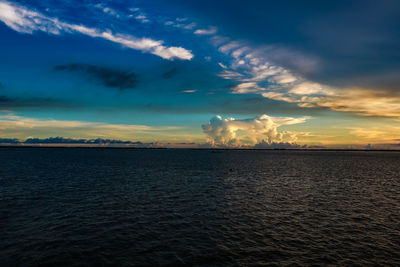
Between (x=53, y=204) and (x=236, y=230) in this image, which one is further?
(x=53, y=204)

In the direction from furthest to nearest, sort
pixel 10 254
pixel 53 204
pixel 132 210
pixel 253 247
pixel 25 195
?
pixel 25 195
pixel 53 204
pixel 132 210
pixel 253 247
pixel 10 254

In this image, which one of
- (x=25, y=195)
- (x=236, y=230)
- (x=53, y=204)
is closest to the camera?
(x=236, y=230)

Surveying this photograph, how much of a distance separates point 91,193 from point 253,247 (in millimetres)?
33614

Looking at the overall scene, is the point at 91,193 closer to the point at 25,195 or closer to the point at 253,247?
the point at 25,195

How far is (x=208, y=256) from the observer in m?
20.1

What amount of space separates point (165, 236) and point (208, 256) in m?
5.82

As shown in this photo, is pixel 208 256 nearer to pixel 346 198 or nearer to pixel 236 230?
pixel 236 230

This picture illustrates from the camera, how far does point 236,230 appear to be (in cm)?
2627

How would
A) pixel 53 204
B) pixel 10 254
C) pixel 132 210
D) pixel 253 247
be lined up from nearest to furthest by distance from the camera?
pixel 10 254
pixel 253 247
pixel 132 210
pixel 53 204

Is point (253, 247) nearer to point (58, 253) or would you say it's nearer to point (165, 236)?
point (165, 236)

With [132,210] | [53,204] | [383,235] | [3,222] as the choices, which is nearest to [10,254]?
[3,222]

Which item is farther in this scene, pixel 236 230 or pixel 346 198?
pixel 346 198

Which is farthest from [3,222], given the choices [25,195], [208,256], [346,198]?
[346,198]

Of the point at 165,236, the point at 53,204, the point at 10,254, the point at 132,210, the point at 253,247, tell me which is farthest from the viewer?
the point at 53,204
